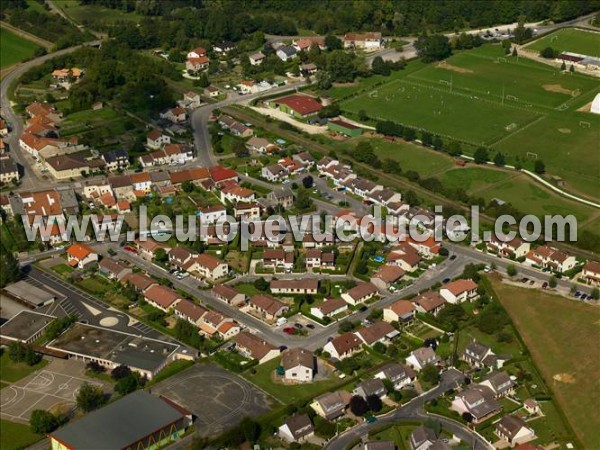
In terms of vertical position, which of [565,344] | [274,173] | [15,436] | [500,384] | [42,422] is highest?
[500,384]

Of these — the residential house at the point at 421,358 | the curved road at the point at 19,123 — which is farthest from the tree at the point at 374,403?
the curved road at the point at 19,123

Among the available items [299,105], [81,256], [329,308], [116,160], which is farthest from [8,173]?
[329,308]

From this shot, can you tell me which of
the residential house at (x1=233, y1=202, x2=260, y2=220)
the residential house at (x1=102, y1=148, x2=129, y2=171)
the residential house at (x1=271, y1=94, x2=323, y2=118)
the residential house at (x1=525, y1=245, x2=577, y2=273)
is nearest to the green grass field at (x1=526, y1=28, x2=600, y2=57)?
the residential house at (x1=271, y1=94, x2=323, y2=118)

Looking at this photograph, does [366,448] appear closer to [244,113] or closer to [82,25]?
[244,113]

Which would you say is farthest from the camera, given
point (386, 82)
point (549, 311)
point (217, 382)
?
point (386, 82)

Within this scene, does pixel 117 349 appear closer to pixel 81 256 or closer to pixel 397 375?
pixel 81 256

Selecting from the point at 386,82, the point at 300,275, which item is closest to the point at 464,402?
the point at 300,275

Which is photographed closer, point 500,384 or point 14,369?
point 500,384
